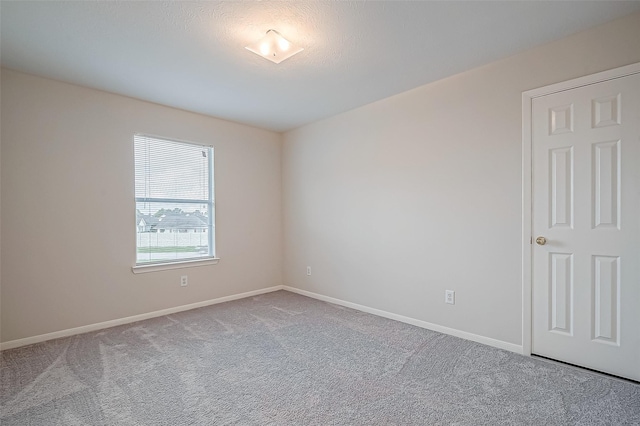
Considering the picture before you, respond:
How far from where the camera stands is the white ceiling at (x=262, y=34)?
2.02 meters

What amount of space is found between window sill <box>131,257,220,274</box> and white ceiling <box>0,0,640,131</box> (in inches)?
76.1

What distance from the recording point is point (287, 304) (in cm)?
411

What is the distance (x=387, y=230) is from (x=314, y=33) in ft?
7.06

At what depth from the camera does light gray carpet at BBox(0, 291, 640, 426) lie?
1.81 meters

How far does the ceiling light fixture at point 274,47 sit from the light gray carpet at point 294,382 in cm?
240

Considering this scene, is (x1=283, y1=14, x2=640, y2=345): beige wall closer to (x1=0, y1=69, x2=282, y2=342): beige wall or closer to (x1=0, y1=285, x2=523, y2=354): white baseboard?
(x1=0, y1=285, x2=523, y2=354): white baseboard

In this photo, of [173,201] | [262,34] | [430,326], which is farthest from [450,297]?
[173,201]

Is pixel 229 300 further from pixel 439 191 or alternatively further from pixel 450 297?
pixel 439 191

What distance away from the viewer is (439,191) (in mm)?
3119

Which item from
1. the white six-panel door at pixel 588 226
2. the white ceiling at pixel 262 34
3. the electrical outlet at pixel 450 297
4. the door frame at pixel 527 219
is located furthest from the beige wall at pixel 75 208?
the white six-panel door at pixel 588 226

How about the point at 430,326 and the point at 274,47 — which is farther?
the point at 430,326

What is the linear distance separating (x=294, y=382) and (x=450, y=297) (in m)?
1.73

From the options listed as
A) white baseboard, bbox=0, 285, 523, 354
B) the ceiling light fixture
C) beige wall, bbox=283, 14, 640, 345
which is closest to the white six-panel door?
beige wall, bbox=283, 14, 640, 345

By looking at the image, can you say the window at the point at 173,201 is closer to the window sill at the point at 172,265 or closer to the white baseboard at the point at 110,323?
the window sill at the point at 172,265
